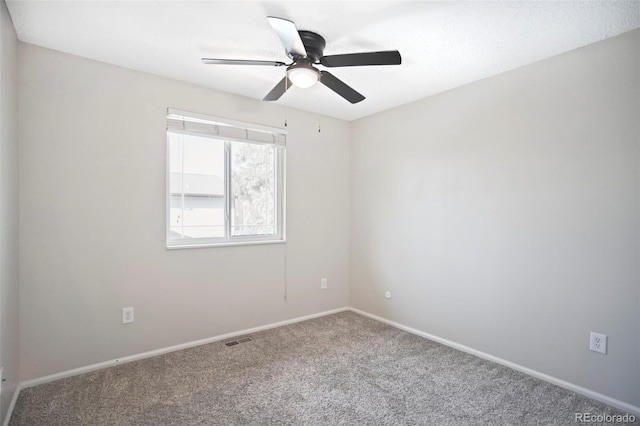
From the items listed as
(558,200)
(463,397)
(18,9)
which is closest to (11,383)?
(18,9)

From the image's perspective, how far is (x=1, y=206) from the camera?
5.93 feet

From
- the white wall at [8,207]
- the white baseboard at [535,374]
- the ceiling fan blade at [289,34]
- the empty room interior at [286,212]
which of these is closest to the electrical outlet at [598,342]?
the empty room interior at [286,212]

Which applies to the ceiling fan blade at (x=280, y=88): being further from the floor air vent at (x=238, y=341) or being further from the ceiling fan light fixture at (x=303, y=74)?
the floor air vent at (x=238, y=341)

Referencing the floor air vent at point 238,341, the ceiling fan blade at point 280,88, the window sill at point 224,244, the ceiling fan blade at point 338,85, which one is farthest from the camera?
the floor air vent at point 238,341

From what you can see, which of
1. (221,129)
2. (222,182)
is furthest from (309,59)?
(222,182)

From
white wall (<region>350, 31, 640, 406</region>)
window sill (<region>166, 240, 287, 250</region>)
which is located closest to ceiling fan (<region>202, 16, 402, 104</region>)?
white wall (<region>350, 31, 640, 406</region>)

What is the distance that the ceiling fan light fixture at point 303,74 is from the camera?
2.09 meters

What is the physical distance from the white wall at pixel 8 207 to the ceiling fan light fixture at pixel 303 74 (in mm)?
1579

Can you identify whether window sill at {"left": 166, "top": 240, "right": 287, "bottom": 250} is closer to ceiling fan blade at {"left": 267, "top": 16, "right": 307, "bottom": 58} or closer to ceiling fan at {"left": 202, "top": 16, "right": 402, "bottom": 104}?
ceiling fan at {"left": 202, "top": 16, "right": 402, "bottom": 104}

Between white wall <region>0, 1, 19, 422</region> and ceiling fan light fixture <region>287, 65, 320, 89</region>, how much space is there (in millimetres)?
1579

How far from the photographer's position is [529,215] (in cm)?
252

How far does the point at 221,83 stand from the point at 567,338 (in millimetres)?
3393

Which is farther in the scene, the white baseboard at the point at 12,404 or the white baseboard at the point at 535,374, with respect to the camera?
the white baseboard at the point at 535,374

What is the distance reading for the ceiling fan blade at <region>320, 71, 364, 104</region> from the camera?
7.31 ft
